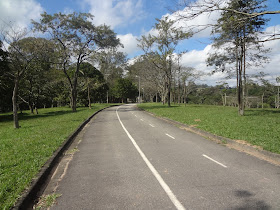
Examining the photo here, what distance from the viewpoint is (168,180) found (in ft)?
15.8

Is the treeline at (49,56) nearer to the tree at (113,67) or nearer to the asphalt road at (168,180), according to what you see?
the asphalt road at (168,180)

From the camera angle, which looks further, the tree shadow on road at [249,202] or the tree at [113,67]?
the tree at [113,67]

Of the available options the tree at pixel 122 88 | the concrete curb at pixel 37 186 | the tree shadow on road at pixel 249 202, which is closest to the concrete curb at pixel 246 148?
the tree shadow on road at pixel 249 202

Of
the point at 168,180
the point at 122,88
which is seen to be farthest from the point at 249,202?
the point at 122,88

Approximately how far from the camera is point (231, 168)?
18.3 ft

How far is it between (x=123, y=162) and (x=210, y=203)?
3.08m

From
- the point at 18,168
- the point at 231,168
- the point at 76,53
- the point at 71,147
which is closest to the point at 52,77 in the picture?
the point at 76,53

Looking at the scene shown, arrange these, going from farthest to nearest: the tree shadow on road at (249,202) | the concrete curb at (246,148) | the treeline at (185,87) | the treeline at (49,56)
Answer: the treeline at (185,87) < the treeline at (49,56) < the concrete curb at (246,148) < the tree shadow on road at (249,202)

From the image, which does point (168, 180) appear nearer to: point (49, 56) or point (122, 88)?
point (49, 56)

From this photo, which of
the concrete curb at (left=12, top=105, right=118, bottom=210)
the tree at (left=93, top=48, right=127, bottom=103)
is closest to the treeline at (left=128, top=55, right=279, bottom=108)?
the tree at (left=93, top=48, right=127, bottom=103)

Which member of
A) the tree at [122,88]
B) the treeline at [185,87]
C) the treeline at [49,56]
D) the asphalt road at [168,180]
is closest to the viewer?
the asphalt road at [168,180]

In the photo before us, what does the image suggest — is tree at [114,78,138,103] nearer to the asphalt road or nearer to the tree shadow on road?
the asphalt road

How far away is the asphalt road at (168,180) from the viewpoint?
379cm

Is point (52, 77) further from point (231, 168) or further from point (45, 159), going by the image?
point (231, 168)
